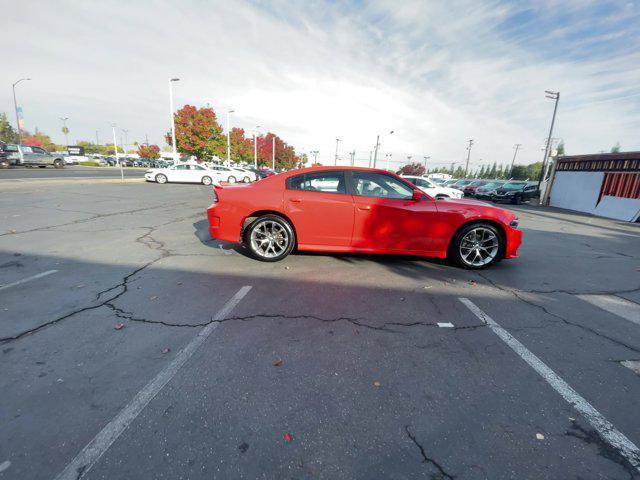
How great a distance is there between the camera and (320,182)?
4809 mm

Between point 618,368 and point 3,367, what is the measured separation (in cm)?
500

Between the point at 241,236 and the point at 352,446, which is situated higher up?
the point at 241,236

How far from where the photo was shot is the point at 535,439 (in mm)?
1837

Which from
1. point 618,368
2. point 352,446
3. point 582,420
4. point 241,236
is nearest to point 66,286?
point 241,236

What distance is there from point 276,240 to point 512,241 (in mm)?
3901

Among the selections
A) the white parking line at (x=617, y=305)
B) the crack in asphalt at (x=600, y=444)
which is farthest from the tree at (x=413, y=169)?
the crack in asphalt at (x=600, y=444)

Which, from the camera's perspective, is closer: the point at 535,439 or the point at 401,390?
the point at 535,439

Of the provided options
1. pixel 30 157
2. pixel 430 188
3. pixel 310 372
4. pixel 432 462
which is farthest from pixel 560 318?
pixel 30 157

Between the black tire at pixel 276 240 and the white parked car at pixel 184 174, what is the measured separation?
19528mm

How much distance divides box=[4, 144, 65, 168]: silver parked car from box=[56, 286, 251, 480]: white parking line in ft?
120

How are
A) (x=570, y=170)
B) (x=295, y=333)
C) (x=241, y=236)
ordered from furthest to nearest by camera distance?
Result: (x=570, y=170)
(x=241, y=236)
(x=295, y=333)

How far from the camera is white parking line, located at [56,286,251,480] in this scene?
62.3 inches

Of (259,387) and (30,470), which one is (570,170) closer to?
(259,387)

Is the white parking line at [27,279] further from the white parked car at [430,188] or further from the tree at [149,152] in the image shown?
the tree at [149,152]
